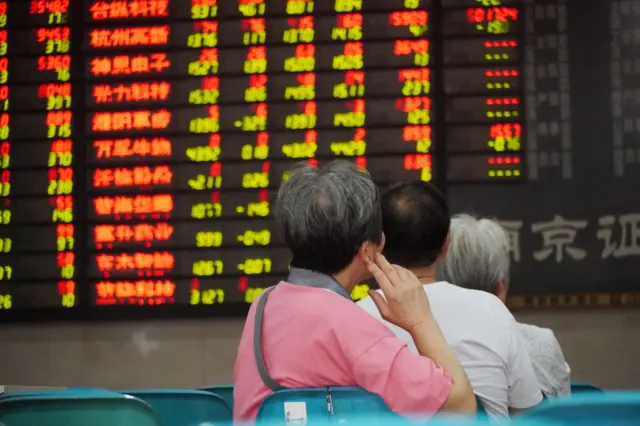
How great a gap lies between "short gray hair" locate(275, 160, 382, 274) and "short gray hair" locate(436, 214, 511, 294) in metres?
0.73

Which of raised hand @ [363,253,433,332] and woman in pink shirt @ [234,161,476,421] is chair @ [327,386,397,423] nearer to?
woman in pink shirt @ [234,161,476,421]

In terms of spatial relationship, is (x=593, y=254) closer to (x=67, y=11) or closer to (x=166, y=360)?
(x=166, y=360)

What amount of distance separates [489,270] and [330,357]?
0.93 meters

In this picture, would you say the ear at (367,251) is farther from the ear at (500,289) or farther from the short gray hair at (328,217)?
the ear at (500,289)

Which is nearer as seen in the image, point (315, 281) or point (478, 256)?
point (315, 281)

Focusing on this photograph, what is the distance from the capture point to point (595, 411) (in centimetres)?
103

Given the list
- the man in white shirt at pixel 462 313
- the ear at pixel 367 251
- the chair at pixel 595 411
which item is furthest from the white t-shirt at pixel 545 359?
the chair at pixel 595 411

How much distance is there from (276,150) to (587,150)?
1476 millimetres

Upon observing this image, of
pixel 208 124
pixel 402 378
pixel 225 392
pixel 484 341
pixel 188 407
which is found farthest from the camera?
pixel 208 124

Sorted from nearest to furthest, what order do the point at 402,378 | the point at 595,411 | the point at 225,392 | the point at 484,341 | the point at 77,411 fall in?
the point at 595,411 → the point at 402,378 → the point at 484,341 → the point at 77,411 → the point at 225,392

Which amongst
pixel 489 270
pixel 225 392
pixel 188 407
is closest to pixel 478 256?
pixel 489 270

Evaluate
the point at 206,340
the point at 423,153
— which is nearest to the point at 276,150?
the point at 423,153

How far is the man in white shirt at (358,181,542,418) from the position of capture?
2162 mm

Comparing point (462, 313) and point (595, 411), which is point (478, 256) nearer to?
point (462, 313)
